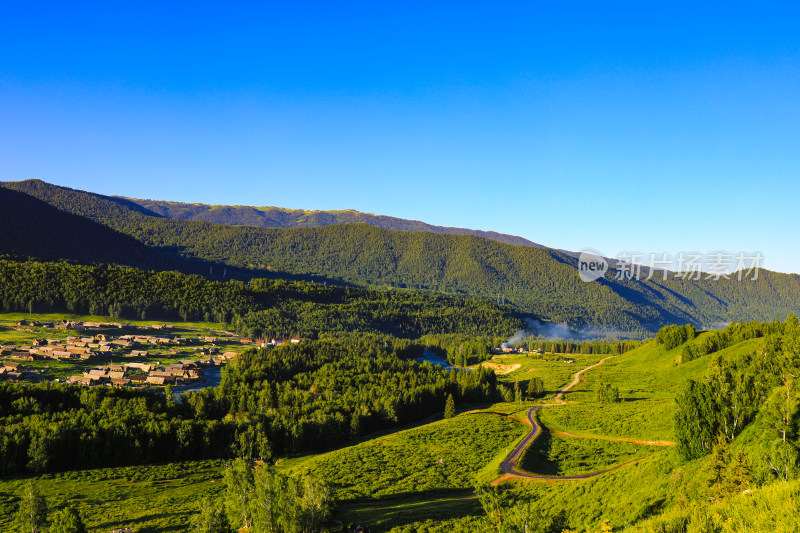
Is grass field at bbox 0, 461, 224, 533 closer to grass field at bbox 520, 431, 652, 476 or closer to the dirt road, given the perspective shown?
the dirt road

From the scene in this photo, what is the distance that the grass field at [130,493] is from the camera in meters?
46.6

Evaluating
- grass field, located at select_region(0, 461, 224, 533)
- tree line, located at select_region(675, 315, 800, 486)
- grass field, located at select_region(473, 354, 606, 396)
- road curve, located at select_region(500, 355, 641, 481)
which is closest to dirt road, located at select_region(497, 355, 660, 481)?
road curve, located at select_region(500, 355, 641, 481)

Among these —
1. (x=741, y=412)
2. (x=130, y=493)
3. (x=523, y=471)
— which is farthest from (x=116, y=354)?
(x=741, y=412)

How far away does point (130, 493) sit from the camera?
57344 millimetres

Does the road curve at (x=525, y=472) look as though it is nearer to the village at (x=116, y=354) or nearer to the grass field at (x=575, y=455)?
the grass field at (x=575, y=455)

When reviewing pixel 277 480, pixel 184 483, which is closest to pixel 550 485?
pixel 277 480

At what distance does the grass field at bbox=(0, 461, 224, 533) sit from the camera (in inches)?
1833

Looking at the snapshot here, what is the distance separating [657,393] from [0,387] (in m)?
124

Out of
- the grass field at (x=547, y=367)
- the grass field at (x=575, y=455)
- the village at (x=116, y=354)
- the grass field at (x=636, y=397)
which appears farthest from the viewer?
the grass field at (x=547, y=367)

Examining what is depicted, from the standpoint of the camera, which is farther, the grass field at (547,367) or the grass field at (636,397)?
the grass field at (547,367)

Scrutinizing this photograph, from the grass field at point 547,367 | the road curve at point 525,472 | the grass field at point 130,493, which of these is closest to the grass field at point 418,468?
the road curve at point 525,472

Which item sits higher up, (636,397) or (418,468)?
(636,397)

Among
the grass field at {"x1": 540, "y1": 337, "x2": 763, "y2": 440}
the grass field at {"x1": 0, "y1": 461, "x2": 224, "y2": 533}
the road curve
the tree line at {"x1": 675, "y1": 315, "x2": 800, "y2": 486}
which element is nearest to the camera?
the tree line at {"x1": 675, "y1": 315, "x2": 800, "y2": 486}

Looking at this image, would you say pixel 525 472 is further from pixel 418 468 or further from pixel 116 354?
pixel 116 354
